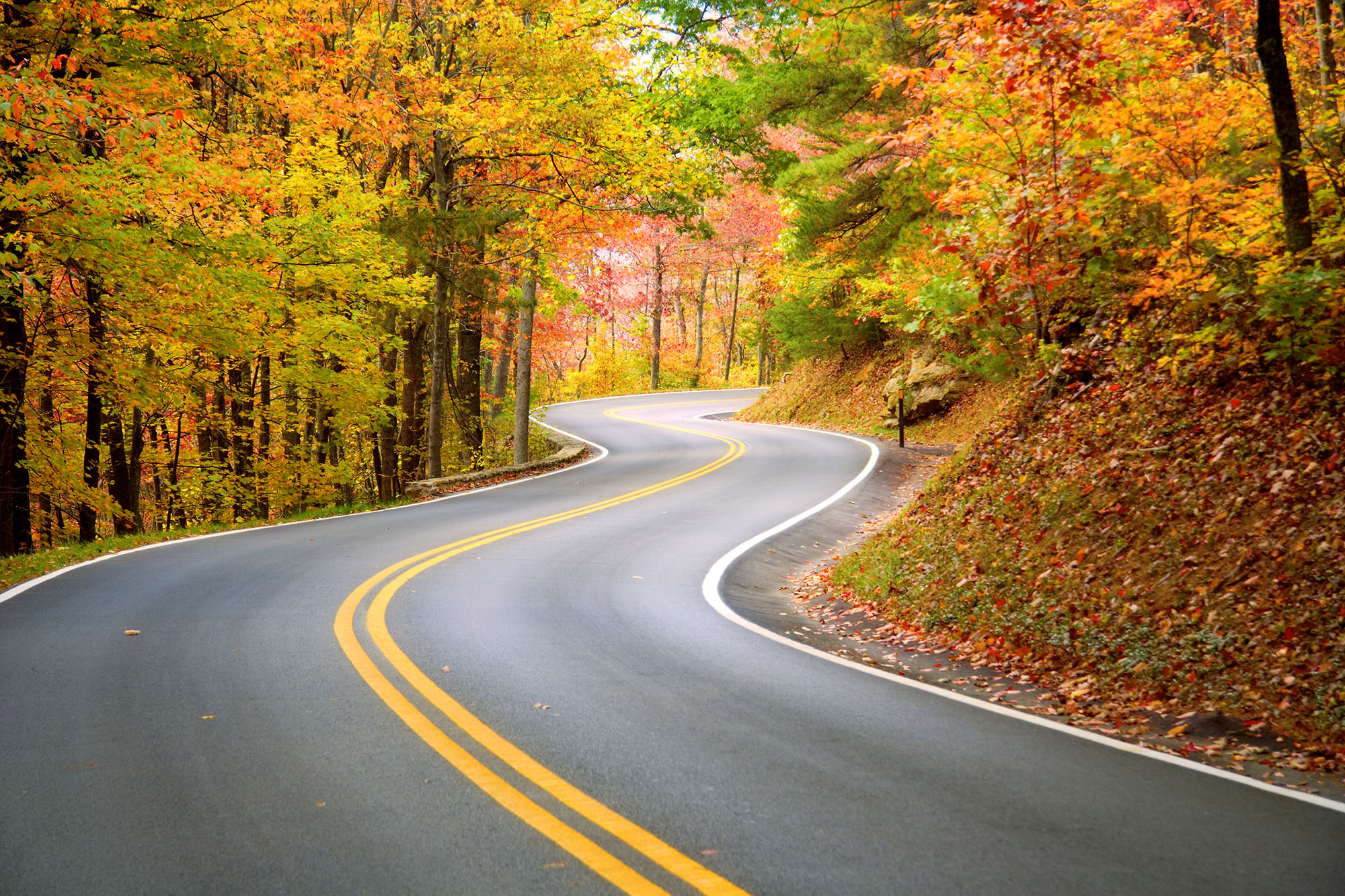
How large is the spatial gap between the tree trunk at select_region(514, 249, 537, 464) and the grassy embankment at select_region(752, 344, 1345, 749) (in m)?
12.1

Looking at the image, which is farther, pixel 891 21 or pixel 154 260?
pixel 891 21

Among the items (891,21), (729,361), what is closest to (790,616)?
(891,21)

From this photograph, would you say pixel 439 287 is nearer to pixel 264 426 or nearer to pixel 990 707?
pixel 264 426

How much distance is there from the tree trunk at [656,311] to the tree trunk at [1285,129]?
36731 mm

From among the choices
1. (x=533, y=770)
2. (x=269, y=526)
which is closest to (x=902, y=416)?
(x=269, y=526)

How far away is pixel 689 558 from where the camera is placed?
438 inches

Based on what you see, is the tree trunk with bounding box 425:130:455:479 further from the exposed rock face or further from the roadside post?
the exposed rock face

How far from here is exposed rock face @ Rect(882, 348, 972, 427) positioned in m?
24.3

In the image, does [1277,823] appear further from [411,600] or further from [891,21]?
[891,21]

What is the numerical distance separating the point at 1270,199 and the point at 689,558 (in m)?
7.09

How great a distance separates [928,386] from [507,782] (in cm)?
2228

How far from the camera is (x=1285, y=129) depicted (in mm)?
7457

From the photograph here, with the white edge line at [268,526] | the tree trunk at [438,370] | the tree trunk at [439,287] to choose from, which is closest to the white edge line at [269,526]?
the white edge line at [268,526]

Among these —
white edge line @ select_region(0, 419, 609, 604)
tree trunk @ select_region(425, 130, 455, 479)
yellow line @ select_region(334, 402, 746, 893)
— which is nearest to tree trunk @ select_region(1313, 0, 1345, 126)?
yellow line @ select_region(334, 402, 746, 893)
